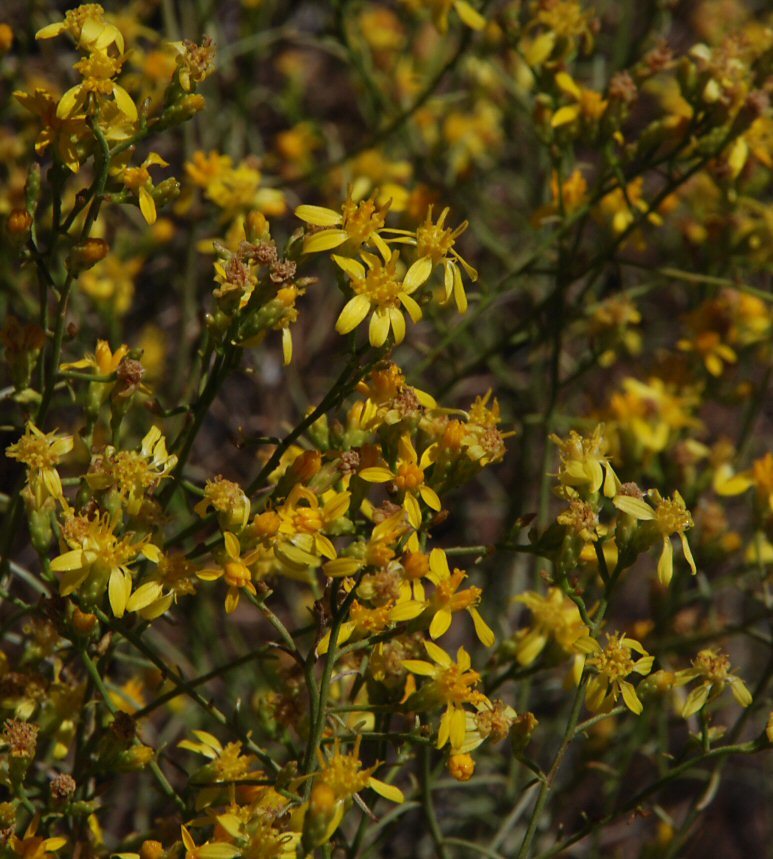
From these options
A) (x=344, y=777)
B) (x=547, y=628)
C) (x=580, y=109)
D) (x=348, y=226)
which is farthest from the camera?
(x=580, y=109)

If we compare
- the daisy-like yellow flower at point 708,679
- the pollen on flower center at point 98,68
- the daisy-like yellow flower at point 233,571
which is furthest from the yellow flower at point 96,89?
the daisy-like yellow flower at point 708,679

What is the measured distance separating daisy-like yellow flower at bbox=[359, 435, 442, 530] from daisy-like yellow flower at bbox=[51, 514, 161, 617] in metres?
0.40

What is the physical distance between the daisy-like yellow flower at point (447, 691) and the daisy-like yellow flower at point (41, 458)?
698 mm

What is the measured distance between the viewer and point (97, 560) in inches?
73.0

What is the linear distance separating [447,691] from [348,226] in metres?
0.85

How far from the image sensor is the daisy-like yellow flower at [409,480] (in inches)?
76.8

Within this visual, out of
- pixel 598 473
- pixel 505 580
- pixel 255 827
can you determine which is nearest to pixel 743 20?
pixel 505 580

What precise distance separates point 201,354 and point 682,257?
203 cm

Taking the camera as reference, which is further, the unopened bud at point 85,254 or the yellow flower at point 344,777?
the unopened bud at point 85,254

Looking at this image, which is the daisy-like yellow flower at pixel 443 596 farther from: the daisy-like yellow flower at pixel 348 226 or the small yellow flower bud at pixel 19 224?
the small yellow flower bud at pixel 19 224

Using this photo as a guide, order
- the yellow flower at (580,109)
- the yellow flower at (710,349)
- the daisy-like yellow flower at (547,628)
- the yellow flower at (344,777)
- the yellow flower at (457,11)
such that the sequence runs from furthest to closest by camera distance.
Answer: the yellow flower at (710,349) < the yellow flower at (457,11) < the yellow flower at (580,109) < the daisy-like yellow flower at (547,628) < the yellow flower at (344,777)

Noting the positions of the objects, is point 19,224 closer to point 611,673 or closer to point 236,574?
point 236,574

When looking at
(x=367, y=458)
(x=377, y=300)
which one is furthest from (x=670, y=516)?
(x=377, y=300)

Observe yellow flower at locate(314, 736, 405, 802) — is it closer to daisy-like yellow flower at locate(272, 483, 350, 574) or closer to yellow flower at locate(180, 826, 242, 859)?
yellow flower at locate(180, 826, 242, 859)
